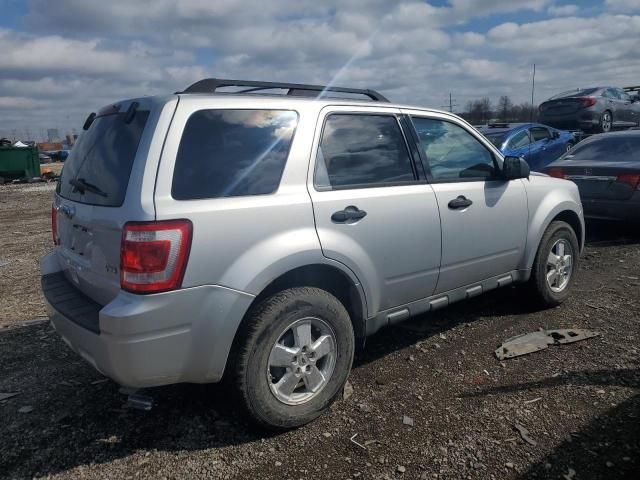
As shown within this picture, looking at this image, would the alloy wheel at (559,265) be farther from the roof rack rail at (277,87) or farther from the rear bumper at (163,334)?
the rear bumper at (163,334)

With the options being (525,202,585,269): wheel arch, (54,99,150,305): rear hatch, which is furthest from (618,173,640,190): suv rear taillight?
(54,99,150,305): rear hatch

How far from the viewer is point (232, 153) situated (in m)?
2.84

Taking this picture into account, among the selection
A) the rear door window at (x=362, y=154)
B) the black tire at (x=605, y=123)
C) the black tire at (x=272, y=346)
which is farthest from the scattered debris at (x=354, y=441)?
the black tire at (x=605, y=123)

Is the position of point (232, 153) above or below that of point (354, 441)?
above

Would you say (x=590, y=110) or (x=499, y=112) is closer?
(x=590, y=110)

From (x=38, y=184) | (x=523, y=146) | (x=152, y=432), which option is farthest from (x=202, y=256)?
(x=38, y=184)

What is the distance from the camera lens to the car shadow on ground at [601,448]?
261cm

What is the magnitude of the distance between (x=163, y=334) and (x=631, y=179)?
676cm

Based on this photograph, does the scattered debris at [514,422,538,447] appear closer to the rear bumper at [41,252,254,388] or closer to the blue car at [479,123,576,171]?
the rear bumper at [41,252,254,388]

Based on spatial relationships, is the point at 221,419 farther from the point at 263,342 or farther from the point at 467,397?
the point at 467,397

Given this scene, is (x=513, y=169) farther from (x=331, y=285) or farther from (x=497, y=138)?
(x=497, y=138)

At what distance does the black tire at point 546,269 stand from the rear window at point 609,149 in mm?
3532

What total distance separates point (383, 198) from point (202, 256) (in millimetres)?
1327

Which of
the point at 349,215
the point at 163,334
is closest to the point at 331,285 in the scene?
the point at 349,215
